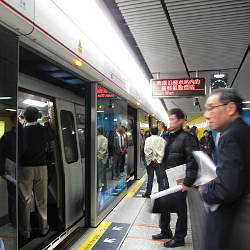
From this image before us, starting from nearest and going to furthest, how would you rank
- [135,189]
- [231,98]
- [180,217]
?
1. [231,98]
2. [180,217]
3. [135,189]

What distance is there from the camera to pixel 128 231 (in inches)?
140

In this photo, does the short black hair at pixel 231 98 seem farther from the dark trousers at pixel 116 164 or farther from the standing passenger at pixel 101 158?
the dark trousers at pixel 116 164

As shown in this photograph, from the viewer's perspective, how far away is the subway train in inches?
70.9

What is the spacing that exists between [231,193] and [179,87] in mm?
5605

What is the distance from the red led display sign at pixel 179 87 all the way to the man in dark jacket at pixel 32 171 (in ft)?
12.6

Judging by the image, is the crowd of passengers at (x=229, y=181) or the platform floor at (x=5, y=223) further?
the platform floor at (x=5, y=223)

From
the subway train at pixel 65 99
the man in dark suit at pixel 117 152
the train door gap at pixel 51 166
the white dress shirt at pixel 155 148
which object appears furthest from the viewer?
the white dress shirt at pixel 155 148

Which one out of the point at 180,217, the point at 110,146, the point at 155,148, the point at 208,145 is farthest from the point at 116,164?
the point at 208,145

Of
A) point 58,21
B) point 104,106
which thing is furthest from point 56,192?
point 58,21

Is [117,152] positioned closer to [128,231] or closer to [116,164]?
[116,164]

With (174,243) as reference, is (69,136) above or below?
above

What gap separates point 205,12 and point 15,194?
314 centimetres

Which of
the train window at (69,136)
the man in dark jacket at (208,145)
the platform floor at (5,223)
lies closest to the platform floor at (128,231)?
the train window at (69,136)

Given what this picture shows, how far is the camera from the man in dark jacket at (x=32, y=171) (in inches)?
124
